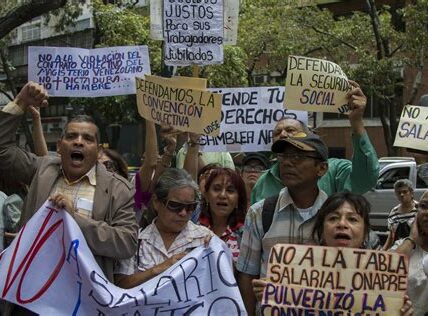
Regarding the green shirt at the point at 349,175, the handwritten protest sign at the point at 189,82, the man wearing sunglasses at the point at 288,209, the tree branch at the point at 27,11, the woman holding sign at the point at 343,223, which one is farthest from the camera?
the tree branch at the point at 27,11

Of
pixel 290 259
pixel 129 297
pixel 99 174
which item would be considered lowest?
pixel 129 297

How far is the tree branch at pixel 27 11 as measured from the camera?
8.55 m

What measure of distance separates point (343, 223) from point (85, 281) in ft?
4.05

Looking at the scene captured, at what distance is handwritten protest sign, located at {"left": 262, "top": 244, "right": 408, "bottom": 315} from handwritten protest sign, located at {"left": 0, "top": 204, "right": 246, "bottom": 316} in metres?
0.33

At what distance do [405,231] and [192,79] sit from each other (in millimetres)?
1788

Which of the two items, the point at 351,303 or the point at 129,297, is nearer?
the point at 351,303

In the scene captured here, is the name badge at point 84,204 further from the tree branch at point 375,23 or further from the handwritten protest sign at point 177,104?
the tree branch at point 375,23

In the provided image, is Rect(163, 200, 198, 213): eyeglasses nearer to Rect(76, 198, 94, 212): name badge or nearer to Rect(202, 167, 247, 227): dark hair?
Rect(76, 198, 94, 212): name badge

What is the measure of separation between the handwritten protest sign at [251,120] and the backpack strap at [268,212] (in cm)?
218

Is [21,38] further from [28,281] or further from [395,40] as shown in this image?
[28,281]

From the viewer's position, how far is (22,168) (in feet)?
11.8

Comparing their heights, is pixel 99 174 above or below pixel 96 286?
above

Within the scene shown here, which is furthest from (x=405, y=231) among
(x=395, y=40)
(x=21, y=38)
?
(x=21, y=38)

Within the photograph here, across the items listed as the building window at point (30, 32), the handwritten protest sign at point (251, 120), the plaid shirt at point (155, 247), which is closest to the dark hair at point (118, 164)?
the handwritten protest sign at point (251, 120)
